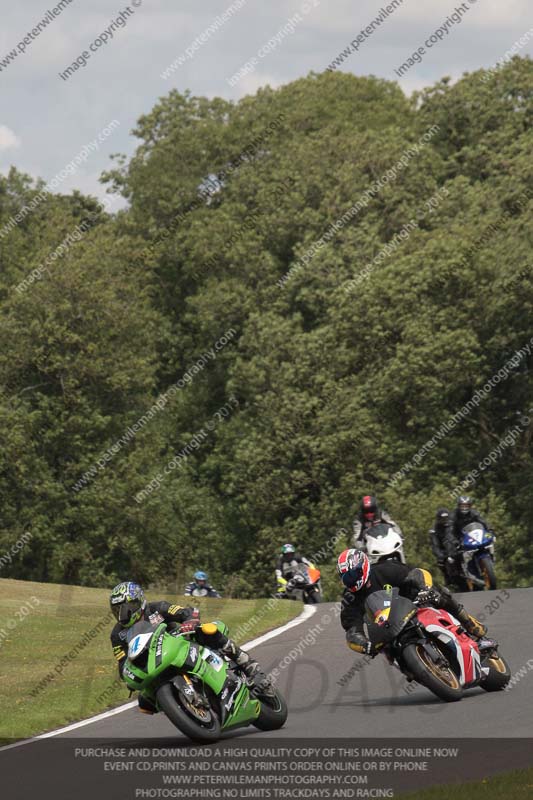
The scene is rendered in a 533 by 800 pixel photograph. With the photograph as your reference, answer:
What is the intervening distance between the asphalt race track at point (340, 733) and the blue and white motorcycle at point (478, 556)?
5.67 metres

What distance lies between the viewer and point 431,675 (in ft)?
39.9

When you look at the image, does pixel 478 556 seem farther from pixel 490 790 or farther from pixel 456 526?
pixel 490 790

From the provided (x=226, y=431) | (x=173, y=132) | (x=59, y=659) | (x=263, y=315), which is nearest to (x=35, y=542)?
(x=226, y=431)

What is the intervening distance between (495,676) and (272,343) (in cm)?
3125

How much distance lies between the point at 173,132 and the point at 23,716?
4495 cm

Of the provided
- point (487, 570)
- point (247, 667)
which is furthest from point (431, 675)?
point (487, 570)

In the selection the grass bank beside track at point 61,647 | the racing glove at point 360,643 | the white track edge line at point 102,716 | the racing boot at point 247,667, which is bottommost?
the grass bank beside track at point 61,647

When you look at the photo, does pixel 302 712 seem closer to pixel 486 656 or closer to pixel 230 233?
pixel 486 656

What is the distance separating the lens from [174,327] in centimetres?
5328

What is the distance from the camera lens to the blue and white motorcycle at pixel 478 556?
2239 centimetres

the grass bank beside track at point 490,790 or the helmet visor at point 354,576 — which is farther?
the helmet visor at point 354,576

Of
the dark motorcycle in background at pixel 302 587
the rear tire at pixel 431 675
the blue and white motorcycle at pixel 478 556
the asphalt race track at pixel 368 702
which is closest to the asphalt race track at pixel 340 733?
the asphalt race track at pixel 368 702

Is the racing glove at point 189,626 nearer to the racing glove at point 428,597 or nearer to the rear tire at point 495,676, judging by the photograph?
the racing glove at point 428,597

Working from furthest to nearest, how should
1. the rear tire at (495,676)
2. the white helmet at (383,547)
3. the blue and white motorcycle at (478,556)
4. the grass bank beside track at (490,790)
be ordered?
the blue and white motorcycle at (478,556)
the white helmet at (383,547)
the rear tire at (495,676)
the grass bank beside track at (490,790)
